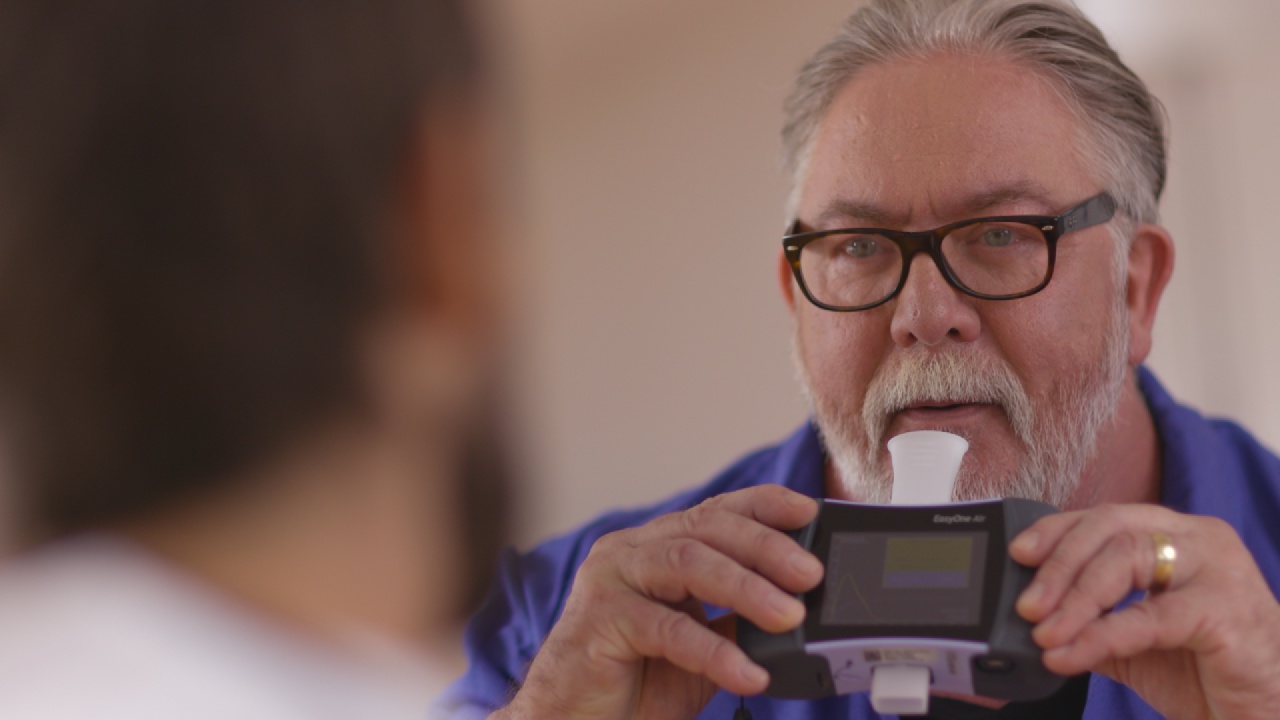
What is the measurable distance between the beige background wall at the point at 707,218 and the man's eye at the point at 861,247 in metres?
1.57

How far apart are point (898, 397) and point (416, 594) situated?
3.66 feet

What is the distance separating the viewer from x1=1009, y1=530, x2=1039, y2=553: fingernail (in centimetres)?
100

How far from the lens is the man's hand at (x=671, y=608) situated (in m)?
1.03

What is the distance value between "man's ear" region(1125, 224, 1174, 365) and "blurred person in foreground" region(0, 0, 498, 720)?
1.38m

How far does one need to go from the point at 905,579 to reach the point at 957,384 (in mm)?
516

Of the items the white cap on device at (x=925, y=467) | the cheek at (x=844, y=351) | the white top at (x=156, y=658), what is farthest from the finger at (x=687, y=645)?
the cheek at (x=844, y=351)

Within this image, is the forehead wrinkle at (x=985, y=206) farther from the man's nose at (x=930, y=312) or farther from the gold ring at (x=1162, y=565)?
the gold ring at (x=1162, y=565)

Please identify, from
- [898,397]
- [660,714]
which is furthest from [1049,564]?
[898,397]

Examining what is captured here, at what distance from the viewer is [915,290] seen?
1.51 m

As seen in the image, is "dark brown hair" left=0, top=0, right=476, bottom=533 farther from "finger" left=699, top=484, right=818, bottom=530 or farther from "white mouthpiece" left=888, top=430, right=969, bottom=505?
"white mouthpiece" left=888, top=430, right=969, bottom=505

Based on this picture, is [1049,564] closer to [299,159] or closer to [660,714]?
[660,714]

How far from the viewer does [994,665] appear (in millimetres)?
965

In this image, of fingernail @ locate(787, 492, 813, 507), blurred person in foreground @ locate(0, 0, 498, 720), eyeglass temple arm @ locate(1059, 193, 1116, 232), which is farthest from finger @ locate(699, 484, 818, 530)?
eyeglass temple arm @ locate(1059, 193, 1116, 232)

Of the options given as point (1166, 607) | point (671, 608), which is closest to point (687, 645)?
point (671, 608)
